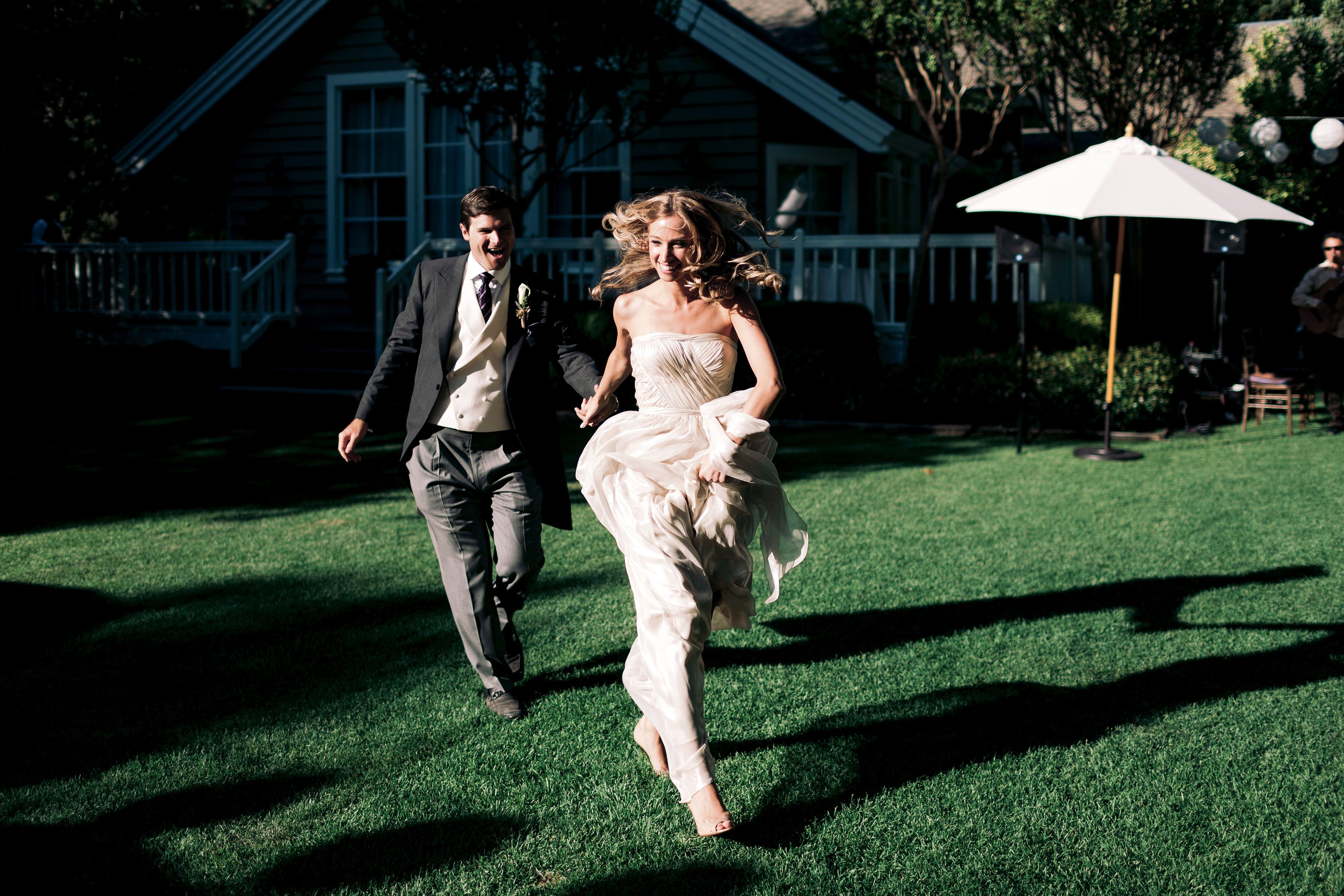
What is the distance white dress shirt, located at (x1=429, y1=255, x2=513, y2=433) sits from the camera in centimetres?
438

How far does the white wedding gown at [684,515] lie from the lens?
347 centimetres

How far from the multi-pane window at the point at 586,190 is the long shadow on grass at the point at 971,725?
41.5 feet

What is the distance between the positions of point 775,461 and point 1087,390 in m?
3.89

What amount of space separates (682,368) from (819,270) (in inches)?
429

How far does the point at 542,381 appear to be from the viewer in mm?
4559

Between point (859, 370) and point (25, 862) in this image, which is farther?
point (859, 370)

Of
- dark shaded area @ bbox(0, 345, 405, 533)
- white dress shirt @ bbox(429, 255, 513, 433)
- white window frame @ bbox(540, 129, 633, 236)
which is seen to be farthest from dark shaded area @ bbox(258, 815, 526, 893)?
white window frame @ bbox(540, 129, 633, 236)

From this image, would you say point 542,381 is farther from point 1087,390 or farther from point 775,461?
point 1087,390

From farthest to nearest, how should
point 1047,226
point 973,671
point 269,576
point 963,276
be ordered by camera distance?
point 1047,226, point 963,276, point 269,576, point 973,671

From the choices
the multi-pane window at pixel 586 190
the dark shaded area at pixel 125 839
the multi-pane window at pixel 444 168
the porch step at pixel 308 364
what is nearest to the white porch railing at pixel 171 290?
the porch step at pixel 308 364

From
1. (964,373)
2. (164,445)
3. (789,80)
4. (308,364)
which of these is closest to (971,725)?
(964,373)

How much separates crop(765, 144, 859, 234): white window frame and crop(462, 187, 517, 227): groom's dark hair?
37.0ft

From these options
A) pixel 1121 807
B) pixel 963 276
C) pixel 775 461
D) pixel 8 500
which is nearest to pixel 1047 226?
pixel 963 276

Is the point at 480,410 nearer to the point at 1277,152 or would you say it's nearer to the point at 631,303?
the point at 631,303
